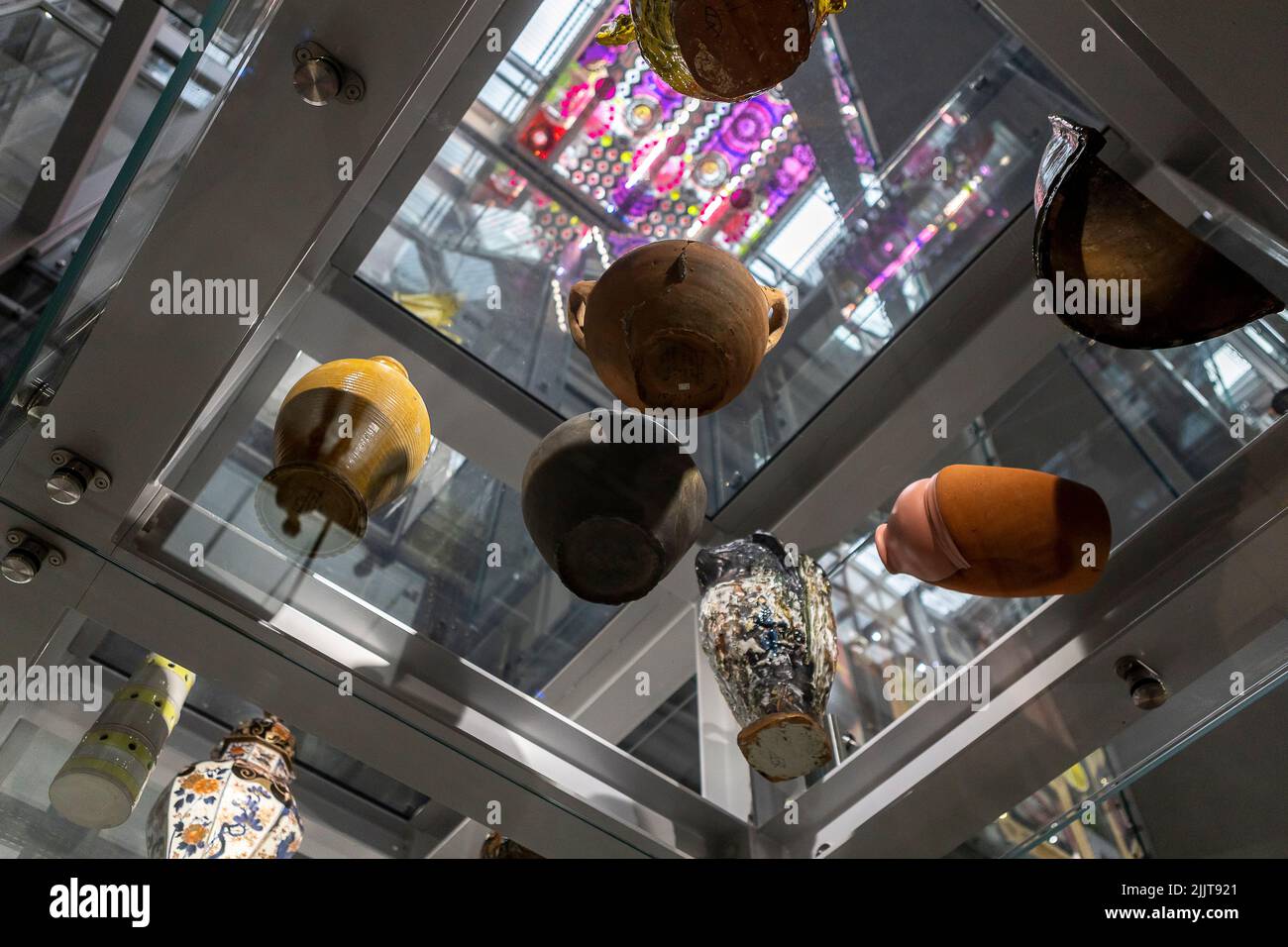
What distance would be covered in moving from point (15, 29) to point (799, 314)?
5.79 feet

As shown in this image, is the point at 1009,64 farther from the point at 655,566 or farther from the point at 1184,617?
the point at 655,566

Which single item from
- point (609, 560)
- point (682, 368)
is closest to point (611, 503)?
point (609, 560)

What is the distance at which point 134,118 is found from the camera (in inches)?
72.5

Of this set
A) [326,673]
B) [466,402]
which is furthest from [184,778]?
[466,402]

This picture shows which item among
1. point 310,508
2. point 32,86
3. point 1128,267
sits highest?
point 1128,267

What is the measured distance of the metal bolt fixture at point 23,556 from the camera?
1454 millimetres

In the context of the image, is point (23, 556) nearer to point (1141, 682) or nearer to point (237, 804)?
point (237, 804)

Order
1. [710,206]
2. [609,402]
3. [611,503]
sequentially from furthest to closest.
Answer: [710,206] < [609,402] < [611,503]

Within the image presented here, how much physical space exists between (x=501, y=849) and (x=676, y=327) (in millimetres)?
1089

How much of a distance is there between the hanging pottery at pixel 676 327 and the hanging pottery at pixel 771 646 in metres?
0.35

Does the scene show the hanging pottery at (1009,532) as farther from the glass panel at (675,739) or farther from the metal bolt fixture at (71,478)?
the metal bolt fixture at (71,478)

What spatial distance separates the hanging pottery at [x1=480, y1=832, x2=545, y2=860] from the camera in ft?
5.80

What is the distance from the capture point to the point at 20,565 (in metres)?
1.46

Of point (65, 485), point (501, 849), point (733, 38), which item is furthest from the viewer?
point (501, 849)
